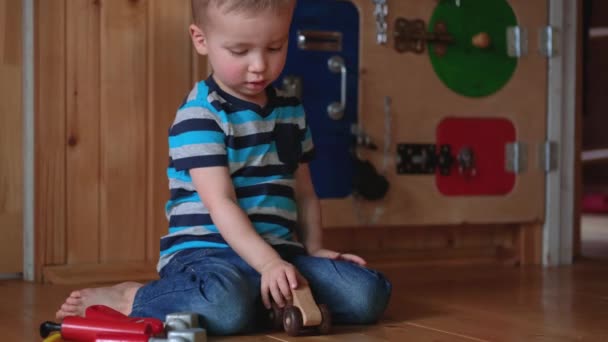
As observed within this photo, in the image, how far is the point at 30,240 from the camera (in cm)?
184

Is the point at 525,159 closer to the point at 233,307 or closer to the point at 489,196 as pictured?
the point at 489,196

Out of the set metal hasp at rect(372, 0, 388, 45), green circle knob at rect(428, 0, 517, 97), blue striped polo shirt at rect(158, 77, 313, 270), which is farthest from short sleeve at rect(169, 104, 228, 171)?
green circle knob at rect(428, 0, 517, 97)

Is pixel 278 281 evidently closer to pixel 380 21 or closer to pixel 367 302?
pixel 367 302

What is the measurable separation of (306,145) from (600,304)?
1.99 feet

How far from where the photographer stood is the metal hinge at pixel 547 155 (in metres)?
2.26

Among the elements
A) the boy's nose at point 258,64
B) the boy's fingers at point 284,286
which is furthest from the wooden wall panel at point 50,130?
the boy's fingers at point 284,286

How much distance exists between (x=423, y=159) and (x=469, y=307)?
0.63 metres

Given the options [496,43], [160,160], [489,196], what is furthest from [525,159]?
[160,160]

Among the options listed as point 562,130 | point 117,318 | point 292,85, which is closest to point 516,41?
point 562,130

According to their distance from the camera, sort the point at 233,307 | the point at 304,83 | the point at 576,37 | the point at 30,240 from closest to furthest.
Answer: the point at 233,307 < the point at 30,240 < the point at 304,83 < the point at 576,37

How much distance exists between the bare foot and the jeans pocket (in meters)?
0.31

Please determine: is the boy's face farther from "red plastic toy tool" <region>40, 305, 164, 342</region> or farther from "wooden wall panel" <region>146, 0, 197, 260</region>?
"wooden wall panel" <region>146, 0, 197, 260</region>

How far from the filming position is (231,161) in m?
1.35

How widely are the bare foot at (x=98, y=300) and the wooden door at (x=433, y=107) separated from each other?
683mm
